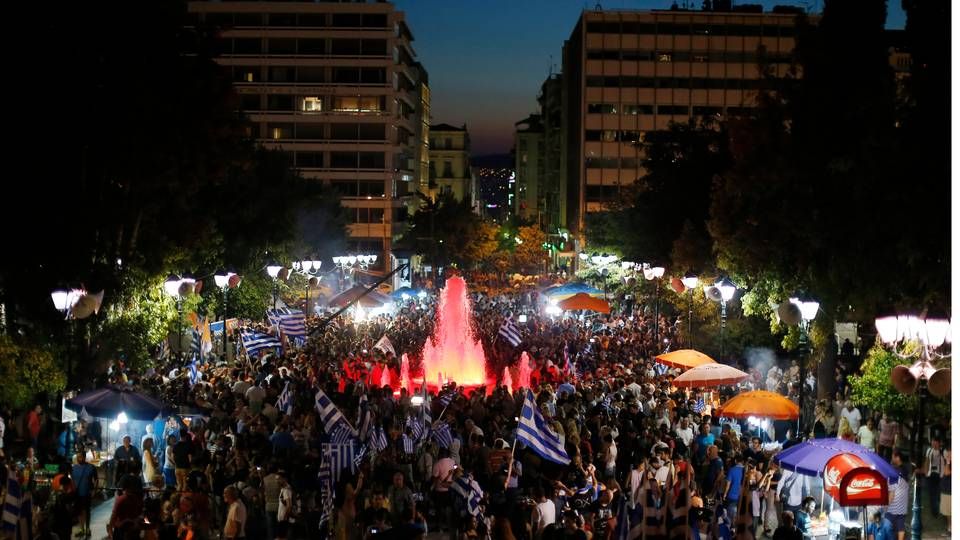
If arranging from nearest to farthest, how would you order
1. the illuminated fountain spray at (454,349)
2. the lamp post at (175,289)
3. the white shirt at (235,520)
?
the white shirt at (235,520)
the lamp post at (175,289)
the illuminated fountain spray at (454,349)

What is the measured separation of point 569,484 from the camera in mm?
16703

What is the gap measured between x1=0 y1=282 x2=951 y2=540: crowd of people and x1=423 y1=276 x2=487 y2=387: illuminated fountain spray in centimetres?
835

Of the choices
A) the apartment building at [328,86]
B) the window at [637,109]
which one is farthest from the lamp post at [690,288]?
the window at [637,109]

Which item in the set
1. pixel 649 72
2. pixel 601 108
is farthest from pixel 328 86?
pixel 649 72

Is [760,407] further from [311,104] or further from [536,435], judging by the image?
[311,104]

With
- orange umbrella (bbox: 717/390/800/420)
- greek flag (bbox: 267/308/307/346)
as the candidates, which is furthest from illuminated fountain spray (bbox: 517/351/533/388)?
orange umbrella (bbox: 717/390/800/420)

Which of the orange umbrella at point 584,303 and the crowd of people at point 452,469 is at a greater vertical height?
the orange umbrella at point 584,303

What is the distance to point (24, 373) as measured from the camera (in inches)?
797

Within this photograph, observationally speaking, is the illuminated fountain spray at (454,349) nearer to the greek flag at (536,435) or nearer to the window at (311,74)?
the greek flag at (536,435)

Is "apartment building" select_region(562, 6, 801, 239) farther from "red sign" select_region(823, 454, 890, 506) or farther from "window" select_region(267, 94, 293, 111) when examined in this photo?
"red sign" select_region(823, 454, 890, 506)

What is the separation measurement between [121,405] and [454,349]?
1868cm

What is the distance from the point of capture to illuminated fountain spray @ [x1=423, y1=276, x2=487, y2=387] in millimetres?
34688

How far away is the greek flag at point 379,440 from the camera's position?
1708 cm

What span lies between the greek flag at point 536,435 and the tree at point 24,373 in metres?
9.78
